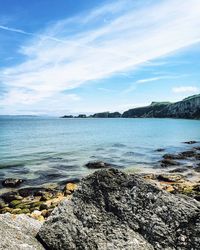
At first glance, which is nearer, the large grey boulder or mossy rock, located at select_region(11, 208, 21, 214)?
the large grey boulder

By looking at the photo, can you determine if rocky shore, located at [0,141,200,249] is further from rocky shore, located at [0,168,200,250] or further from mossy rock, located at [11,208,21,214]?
mossy rock, located at [11,208,21,214]

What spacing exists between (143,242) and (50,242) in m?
2.04

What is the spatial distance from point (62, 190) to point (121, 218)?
2239 centimetres

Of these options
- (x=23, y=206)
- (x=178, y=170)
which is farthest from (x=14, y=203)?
(x=178, y=170)

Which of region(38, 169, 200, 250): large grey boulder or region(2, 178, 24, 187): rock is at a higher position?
region(38, 169, 200, 250): large grey boulder

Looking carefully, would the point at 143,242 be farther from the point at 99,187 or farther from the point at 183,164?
the point at 183,164

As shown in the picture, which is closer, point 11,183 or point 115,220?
point 115,220

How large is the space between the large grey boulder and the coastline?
4941mm

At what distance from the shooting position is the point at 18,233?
22.6 feet

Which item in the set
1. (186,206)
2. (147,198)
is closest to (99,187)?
(147,198)

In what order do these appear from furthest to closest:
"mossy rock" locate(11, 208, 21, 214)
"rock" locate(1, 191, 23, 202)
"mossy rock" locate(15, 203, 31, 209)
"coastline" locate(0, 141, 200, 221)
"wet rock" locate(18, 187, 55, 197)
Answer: "wet rock" locate(18, 187, 55, 197) < "rock" locate(1, 191, 23, 202) < "mossy rock" locate(15, 203, 31, 209) < "coastline" locate(0, 141, 200, 221) < "mossy rock" locate(11, 208, 21, 214)

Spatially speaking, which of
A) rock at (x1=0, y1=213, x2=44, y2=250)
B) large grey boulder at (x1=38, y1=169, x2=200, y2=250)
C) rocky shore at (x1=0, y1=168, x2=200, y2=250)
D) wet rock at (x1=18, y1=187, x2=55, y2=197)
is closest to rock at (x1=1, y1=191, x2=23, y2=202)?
wet rock at (x1=18, y1=187, x2=55, y2=197)

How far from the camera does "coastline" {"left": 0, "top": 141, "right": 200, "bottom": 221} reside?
68.9 feet

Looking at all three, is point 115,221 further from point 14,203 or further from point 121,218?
point 14,203
